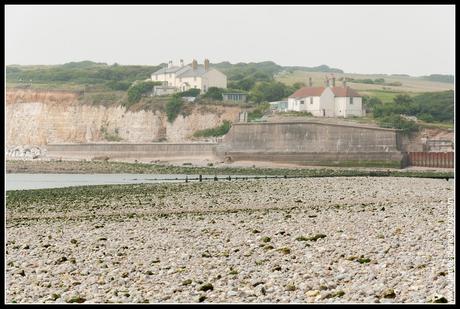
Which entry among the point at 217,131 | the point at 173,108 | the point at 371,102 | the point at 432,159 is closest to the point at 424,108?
the point at 371,102

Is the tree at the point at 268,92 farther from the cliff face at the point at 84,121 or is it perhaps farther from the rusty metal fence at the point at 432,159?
the rusty metal fence at the point at 432,159

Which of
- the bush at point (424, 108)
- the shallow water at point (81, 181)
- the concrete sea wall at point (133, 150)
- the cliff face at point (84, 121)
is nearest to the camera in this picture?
the shallow water at point (81, 181)

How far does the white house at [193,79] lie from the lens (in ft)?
283

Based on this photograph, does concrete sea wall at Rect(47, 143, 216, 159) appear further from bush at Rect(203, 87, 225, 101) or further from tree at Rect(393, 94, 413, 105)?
tree at Rect(393, 94, 413, 105)

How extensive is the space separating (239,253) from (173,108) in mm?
67010

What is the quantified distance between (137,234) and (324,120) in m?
45.0

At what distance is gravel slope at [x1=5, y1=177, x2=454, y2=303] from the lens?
37.0 feet

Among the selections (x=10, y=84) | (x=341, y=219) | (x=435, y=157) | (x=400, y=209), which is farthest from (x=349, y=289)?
(x=10, y=84)

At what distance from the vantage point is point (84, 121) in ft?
290

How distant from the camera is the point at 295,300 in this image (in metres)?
10.7

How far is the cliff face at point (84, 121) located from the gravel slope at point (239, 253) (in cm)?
5489

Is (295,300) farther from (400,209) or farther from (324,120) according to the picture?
(324,120)

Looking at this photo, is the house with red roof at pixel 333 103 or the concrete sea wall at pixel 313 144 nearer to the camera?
the concrete sea wall at pixel 313 144

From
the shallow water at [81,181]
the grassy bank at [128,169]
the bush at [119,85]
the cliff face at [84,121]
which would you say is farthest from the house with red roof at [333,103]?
the bush at [119,85]
